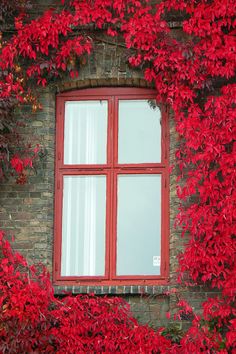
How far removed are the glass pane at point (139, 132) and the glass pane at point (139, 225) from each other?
252mm

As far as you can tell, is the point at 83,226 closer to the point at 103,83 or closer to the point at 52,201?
the point at 52,201

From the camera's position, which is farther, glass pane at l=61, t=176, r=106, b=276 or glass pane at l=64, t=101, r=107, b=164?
glass pane at l=64, t=101, r=107, b=164

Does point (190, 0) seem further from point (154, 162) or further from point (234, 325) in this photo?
point (234, 325)

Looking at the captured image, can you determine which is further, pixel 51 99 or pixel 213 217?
pixel 51 99

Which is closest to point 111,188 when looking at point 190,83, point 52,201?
point 52,201

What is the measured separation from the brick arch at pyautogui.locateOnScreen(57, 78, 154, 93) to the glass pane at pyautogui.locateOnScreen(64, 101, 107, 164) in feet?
0.65

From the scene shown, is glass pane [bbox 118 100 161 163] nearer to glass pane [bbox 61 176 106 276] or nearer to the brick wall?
the brick wall

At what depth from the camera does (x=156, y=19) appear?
12969 mm

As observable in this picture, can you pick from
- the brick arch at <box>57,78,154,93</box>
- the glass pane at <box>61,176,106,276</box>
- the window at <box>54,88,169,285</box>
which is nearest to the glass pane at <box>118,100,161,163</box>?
the window at <box>54,88,169,285</box>

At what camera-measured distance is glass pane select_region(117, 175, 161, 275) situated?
42.2 ft

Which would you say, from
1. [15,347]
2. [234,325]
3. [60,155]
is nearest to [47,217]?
[60,155]

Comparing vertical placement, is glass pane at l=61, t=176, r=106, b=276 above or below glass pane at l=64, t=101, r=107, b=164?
below

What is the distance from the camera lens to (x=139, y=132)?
13.2 metres

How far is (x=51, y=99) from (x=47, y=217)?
1440 mm
